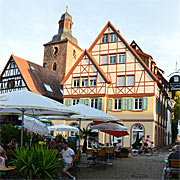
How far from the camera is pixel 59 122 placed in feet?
105

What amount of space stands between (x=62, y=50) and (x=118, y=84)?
26.1 meters

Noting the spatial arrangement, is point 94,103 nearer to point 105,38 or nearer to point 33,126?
point 105,38

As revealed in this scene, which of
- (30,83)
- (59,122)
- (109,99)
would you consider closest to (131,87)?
(109,99)

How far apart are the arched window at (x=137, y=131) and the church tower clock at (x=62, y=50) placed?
961 inches

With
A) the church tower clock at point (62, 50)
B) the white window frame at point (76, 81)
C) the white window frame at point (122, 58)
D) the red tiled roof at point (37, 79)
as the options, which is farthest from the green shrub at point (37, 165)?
the church tower clock at point (62, 50)

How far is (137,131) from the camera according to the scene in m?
28.4

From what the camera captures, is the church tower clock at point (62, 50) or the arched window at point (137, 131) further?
the church tower clock at point (62, 50)

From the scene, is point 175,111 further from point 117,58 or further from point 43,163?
point 43,163

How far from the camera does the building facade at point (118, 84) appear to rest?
1114 inches

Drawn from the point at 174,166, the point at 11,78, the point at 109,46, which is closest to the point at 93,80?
the point at 109,46

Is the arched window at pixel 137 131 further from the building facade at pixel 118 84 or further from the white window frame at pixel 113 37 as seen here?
the white window frame at pixel 113 37

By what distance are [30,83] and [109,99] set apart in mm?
10779

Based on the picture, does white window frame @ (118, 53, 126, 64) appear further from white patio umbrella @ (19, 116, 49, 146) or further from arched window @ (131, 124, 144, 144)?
white patio umbrella @ (19, 116, 49, 146)

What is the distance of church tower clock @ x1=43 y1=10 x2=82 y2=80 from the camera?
5212 centimetres
